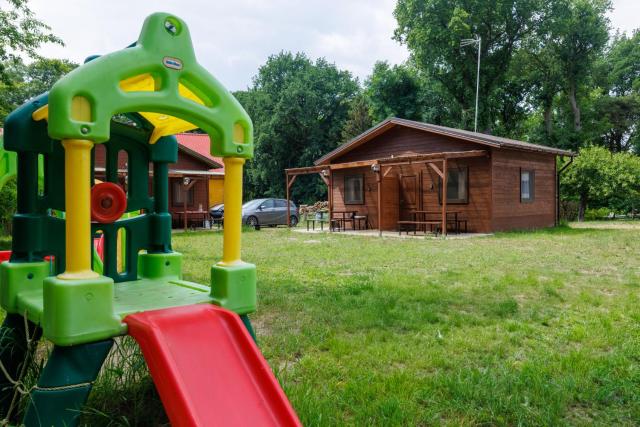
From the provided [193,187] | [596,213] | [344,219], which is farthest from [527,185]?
[193,187]

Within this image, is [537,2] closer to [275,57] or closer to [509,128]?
[509,128]

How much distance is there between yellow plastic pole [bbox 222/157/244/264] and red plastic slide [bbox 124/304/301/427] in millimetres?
442

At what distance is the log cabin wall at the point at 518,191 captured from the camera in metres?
16.4

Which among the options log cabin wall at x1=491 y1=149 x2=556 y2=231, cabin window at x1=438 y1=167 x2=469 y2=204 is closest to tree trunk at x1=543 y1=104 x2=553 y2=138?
log cabin wall at x1=491 y1=149 x2=556 y2=231

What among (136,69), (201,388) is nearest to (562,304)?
(201,388)

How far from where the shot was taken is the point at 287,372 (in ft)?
11.3

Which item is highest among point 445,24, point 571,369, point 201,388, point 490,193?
point 445,24

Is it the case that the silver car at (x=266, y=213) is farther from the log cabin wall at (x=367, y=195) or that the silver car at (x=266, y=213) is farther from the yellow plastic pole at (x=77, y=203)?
the yellow plastic pole at (x=77, y=203)

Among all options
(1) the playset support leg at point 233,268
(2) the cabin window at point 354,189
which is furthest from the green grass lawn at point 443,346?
(2) the cabin window at point 354,189

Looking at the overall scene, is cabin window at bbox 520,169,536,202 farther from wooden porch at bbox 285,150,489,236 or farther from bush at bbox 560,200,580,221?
bush at bbox 560,200,580,221

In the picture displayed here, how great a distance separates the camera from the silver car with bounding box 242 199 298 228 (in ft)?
70.3

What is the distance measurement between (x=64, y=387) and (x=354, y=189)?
60.8ft

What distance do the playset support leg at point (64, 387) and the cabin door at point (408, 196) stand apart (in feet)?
54.4

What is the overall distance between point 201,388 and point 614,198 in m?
27.9
